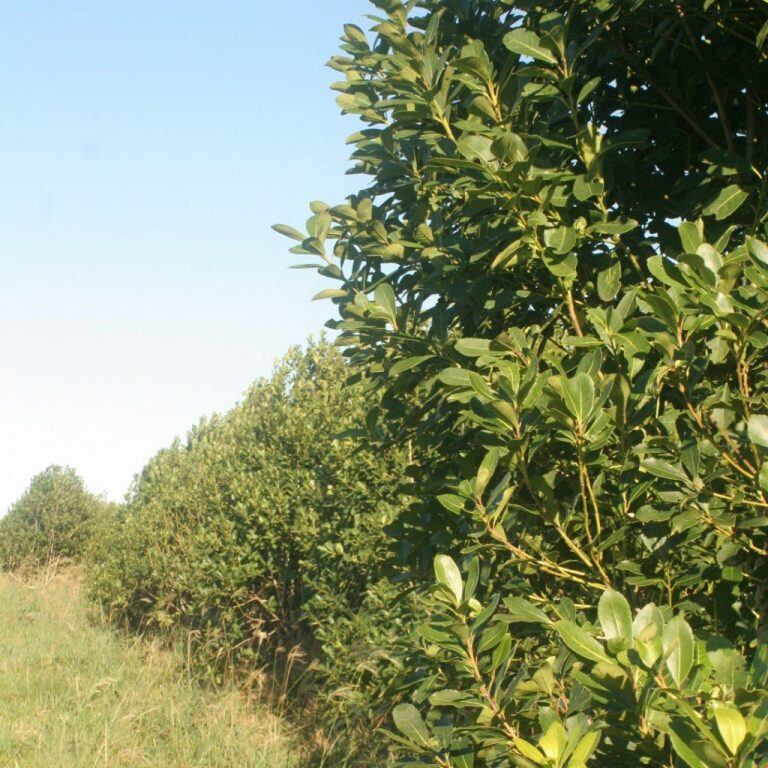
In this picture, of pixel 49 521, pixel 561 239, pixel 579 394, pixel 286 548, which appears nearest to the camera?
pixel 579 394

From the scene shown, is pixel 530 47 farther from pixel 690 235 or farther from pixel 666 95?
pixel 690 235

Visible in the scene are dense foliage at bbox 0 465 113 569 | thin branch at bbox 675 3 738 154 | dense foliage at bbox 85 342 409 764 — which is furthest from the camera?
dense foliage at bbox 0 465 113 569

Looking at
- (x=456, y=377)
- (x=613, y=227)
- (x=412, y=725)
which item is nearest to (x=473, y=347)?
(x=456, y=377)

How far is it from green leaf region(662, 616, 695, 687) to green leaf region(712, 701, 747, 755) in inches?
7.2

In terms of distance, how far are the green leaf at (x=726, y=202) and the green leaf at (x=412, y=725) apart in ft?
4.99

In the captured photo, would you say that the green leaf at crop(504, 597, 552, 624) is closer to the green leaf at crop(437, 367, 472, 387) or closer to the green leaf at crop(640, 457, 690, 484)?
the green leaf at crop(640, 457, 690, 484)

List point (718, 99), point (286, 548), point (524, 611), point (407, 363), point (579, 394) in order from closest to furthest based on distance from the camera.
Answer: point (579, 394) → point (524, 611) → point (407, 363) → point (718, 99) → point (286, 548)

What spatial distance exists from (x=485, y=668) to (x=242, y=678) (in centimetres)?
779

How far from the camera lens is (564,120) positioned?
2516 millimetres

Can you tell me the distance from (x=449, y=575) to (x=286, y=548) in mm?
7304

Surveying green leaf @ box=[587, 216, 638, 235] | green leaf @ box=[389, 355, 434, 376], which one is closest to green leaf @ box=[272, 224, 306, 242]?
green leaf @ box=[389, 355, 434, 376]

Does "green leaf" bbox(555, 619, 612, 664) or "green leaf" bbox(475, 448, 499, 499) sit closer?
"green leaf" bbox(555, 619, 612, 664)

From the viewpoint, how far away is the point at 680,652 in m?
1.40

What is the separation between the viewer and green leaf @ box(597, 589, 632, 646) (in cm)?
147
